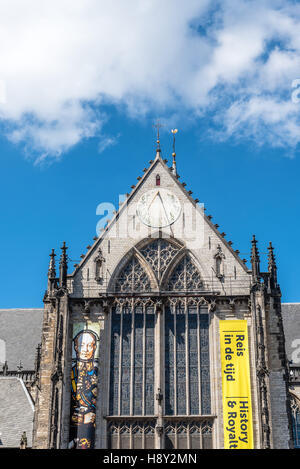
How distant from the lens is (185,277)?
123 feet

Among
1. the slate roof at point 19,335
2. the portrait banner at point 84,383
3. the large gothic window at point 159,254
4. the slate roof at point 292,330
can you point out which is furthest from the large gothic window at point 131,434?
the slate roof at point 292,330

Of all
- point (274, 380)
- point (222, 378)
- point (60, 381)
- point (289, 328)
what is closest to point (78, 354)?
point (60, 381)

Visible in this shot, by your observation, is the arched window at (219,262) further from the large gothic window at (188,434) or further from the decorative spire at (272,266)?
the large gothic window at (188,434)

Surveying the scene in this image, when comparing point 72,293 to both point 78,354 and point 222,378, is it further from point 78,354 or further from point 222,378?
point 222,378

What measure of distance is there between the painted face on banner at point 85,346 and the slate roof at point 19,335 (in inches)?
476

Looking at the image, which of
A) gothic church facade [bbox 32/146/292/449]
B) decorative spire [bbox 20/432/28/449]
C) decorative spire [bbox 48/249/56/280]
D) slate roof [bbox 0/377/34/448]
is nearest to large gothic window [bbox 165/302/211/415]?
gothic church facade [bbox 32/146/292/449]

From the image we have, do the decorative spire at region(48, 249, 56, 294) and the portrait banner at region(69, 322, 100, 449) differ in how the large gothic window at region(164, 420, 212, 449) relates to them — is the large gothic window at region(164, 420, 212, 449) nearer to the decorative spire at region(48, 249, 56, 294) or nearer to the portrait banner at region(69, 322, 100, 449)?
the portrait banner at region(69, 322, 100, 449)

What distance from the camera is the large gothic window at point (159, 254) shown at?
37562 millimetres

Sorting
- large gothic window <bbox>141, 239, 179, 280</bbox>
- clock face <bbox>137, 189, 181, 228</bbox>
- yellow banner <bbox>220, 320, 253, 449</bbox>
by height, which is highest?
Result: clock face <bbox>137, 189, 181, 228</bbox>

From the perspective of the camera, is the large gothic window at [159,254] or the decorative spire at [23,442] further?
the large gothic window at [159,254]

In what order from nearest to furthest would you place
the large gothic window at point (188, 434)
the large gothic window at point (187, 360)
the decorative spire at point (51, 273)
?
the large gothic window at point (188, 434) < the large gothic window at point (187, 360) < the decorative spire at point (51, 273)

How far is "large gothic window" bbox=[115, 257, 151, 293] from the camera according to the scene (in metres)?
37.2

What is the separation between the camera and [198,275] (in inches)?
1475

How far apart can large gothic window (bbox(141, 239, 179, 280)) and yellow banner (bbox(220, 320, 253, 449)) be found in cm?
439
